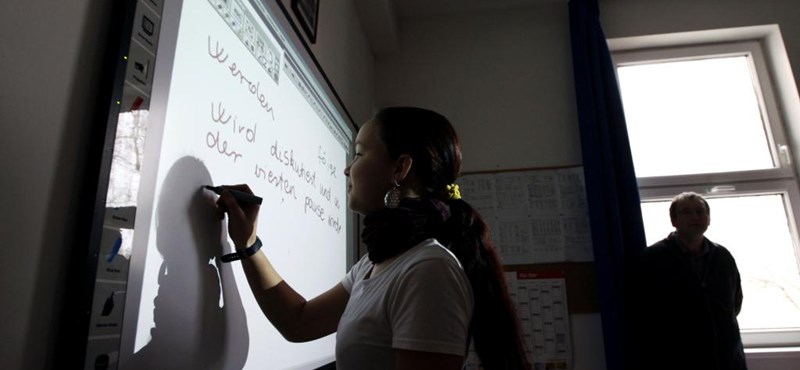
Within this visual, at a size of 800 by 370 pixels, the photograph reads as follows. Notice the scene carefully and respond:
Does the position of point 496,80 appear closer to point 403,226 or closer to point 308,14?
point 308,14

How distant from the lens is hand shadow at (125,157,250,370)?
0.56m

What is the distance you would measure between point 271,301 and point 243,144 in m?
0.28

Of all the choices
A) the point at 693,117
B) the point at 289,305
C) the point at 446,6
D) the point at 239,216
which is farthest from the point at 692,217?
the point at 239,216

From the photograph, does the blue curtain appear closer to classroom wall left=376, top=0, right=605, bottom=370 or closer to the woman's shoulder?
classroom wall left=376, top=0, right=605, bottom=370

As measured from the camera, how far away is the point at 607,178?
200 centimetres

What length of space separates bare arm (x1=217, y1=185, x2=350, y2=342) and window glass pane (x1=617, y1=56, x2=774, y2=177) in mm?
1937

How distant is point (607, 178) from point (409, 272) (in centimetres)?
167

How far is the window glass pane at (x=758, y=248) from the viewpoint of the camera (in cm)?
206

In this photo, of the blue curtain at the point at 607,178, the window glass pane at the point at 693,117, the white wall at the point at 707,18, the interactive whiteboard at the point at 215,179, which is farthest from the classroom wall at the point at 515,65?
the interactive whiteboard at the point at 215,179

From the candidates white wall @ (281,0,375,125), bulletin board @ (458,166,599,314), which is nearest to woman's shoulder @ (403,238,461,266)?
white wall @ (281,0,375,125)

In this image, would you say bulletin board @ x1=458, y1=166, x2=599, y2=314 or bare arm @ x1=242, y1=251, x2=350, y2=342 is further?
bulletin board @ x1=458, y1=166, x2=599, y2=314

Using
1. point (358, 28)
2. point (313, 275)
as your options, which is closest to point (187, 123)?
point (313, 275)

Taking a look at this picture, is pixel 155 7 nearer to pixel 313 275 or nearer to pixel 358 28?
pixel 313 275

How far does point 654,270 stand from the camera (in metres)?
1.85
